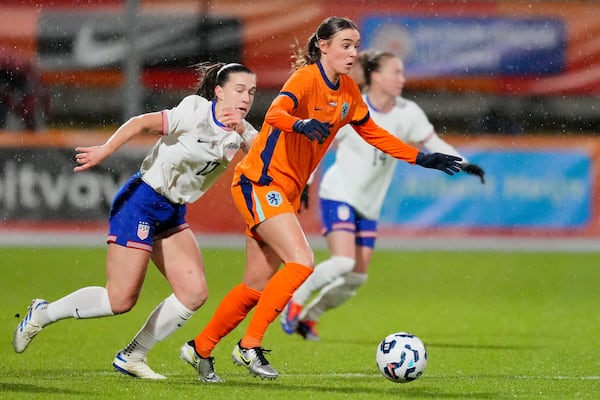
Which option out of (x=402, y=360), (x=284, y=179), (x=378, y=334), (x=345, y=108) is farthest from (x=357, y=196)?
(x=402, y=360)

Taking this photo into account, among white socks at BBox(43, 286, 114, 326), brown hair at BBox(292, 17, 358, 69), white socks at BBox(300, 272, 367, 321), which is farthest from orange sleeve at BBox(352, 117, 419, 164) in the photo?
white socks at BBox(300, 272, 367, 321)

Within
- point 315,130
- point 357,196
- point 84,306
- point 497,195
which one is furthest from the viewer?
point 497,195

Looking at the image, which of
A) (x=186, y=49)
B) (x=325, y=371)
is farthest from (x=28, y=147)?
(x=325, y=371)

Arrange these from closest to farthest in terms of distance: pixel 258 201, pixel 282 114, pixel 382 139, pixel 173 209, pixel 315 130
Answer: pixel 315 130
pixel 282 114
pixel 258 201
pixel 173 209
pixel 382 139

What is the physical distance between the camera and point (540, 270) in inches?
601

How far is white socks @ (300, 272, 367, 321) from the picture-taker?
9914 millimetres

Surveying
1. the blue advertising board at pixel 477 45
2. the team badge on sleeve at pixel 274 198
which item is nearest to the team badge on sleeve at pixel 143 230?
the team badge on sleeve at pixel 274 198

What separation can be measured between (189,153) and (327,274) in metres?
2.79

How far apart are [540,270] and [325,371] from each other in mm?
7851

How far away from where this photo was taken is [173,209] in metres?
7.30

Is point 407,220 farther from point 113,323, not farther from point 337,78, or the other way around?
point 337,78

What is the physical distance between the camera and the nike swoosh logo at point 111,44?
1612cm

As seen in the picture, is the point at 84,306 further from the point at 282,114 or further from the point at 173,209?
Result: the point at 282,114

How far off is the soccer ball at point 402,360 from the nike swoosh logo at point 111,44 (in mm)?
9915
